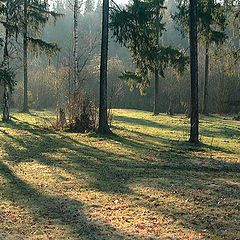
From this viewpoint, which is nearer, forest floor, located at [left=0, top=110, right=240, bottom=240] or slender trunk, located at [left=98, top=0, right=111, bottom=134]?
forest floor, located at [left=0, top=110, right=240, bottom=240]

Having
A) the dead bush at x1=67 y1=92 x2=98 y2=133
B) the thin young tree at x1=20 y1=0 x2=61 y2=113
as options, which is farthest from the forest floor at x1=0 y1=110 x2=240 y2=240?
the thin young tree at x1=20 y1=0 x2=61 y2=113

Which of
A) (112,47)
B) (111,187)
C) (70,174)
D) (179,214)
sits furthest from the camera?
(112,47)

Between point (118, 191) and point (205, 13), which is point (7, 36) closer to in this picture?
point (205, 13)

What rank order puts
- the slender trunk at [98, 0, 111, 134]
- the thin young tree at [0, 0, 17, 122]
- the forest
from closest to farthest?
the forest, the thin young tree at [0, 0, 17, 122], the slender trunk at [98, 0, 111, 134]

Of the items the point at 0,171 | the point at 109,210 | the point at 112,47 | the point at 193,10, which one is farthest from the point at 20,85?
the point at 109,210

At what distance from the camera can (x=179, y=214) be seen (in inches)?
252

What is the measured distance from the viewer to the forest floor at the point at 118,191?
19.0 feet

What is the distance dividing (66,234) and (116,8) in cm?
1236

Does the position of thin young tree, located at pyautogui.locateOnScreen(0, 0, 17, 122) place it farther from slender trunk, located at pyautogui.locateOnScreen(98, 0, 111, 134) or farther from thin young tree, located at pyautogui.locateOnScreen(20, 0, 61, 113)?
slender trunk, located at pyautogui.locateOnScreen(98, 0, 111, 134)

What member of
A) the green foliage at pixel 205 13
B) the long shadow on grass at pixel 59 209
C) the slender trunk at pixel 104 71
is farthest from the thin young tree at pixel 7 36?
the green foliage at pixel 205 13

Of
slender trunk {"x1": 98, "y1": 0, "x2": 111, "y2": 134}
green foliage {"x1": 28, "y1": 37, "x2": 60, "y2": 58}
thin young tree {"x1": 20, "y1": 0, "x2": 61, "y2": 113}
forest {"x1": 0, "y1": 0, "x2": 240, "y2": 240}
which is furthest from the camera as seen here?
green foliage {"x1": 28, "y1": 37, "x2": 60, "y2": 58}

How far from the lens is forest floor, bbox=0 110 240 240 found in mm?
5781

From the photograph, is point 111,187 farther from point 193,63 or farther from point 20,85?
point 20,85

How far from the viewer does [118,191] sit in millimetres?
7867
